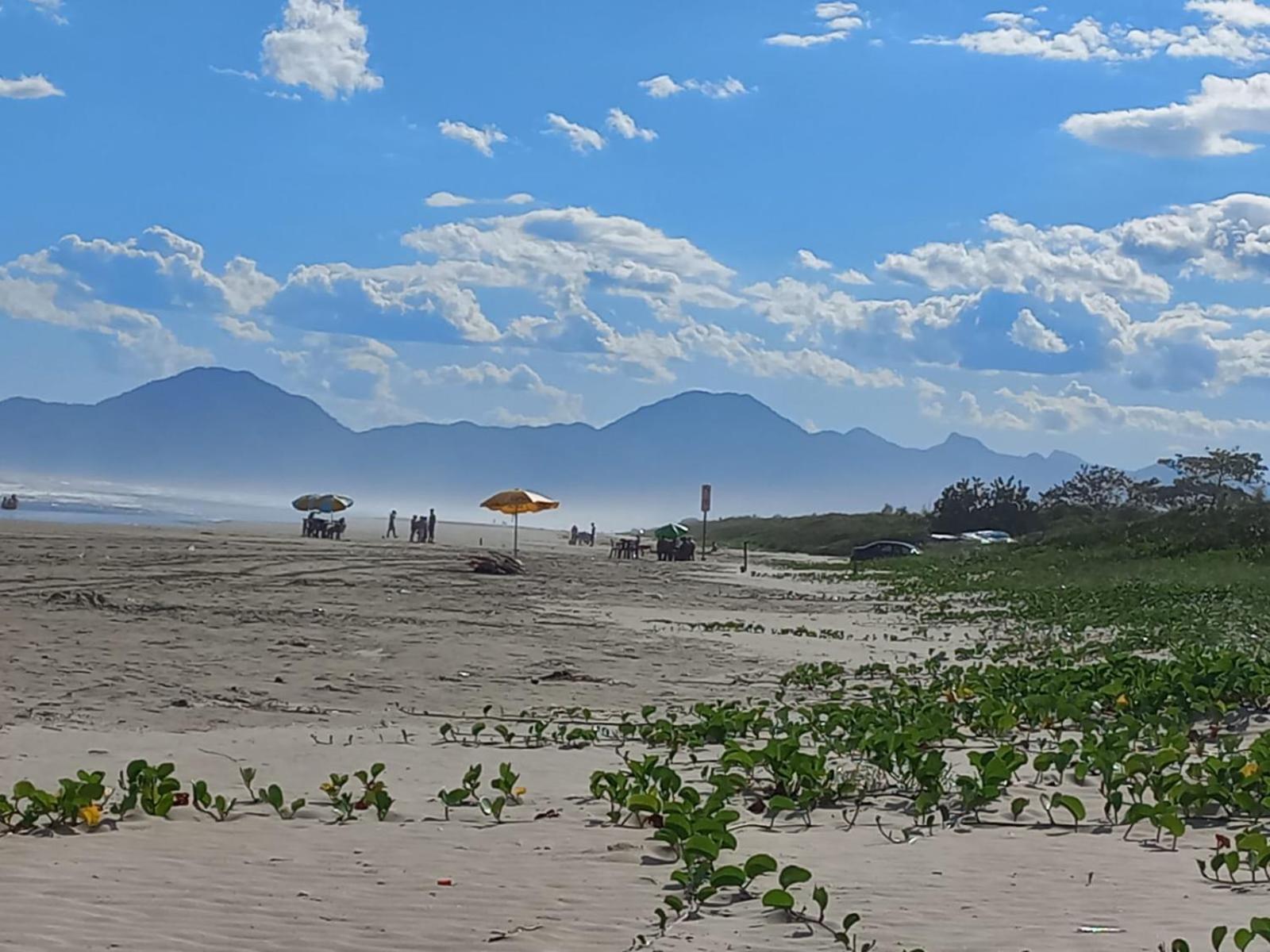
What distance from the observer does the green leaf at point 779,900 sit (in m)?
5.29

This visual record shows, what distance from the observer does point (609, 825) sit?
7180 millimetres

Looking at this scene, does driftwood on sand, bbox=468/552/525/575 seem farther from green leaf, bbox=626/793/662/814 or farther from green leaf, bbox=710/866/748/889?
green leaf, bbox=710/866/748/889

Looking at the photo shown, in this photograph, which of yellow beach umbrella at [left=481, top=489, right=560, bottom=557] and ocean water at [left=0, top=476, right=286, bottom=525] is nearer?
yellow beach umbrella at [left=481, top=489, right=560, bottom=557]

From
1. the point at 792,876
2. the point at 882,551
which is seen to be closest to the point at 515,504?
the point at 882,551

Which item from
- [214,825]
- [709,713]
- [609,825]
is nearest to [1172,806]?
[609,825]

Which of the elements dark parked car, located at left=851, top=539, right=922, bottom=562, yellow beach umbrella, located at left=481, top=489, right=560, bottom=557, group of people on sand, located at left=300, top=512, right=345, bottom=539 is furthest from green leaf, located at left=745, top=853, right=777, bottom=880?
dark parked car, located at left=851, top=539, right=922, bottom=562

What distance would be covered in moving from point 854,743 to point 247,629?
9.40 m

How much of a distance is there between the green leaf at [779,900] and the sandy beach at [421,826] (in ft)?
0.28

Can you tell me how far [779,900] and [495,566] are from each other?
26.2 m

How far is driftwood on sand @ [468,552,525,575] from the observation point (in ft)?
102

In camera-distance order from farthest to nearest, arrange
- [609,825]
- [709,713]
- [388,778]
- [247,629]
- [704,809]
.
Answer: [247,629], [709,713], [388,778], [609,825], [704,809]

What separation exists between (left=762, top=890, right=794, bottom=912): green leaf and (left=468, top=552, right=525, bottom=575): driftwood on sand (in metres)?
25.2

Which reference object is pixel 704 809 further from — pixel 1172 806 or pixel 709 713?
pixel 709 713

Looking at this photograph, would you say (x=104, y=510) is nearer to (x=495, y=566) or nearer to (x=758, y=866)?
(x=495, y=566)
